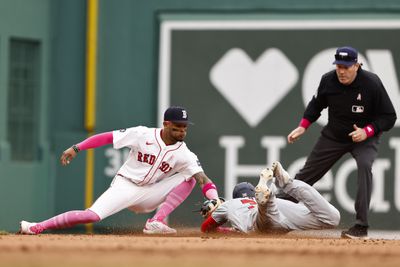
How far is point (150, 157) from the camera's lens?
1116cm

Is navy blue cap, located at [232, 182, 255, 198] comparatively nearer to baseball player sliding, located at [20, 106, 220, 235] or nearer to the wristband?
Answer: baseball player sliding, located at [20, 106, 220, 235]

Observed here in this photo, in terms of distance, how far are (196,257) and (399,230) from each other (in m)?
6.28

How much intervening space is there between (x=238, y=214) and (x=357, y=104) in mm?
1492

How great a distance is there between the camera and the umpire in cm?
1079

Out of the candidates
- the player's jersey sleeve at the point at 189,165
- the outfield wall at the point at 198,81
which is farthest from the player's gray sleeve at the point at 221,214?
the outfield wall at the point at 198,81

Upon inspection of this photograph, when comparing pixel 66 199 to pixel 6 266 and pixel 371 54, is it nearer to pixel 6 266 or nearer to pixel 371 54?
pixel 371 54

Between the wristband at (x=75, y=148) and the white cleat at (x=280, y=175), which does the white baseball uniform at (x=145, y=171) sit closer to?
the wristband at (x=75, y=148)

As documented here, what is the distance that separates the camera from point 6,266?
8281 millimetres

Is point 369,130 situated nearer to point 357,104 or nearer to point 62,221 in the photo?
point 357,104

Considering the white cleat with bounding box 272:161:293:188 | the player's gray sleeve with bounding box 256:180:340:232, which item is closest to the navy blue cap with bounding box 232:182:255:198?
the player's gray sleeve with bounding box 256:180:340:232

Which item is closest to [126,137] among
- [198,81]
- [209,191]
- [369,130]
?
[209,191]

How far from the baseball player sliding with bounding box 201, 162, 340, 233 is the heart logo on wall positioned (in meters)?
3.85

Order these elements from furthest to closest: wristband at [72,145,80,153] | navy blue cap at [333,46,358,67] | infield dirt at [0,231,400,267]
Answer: wristband at [72,145,80,153], navy blue cap at [333,46,358,67], infield dirt at [0,231,400,267]

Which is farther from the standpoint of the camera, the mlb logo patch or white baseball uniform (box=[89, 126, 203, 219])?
white baseball uniform (box=[89, 126, 203, 219])
